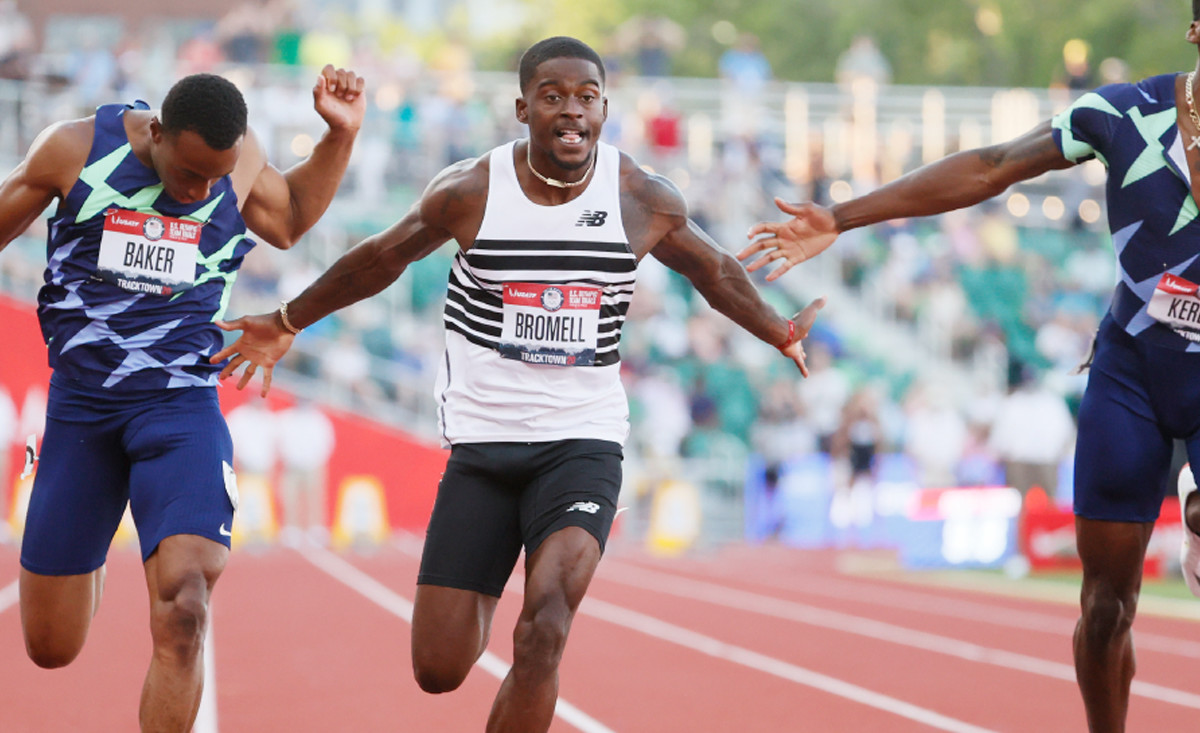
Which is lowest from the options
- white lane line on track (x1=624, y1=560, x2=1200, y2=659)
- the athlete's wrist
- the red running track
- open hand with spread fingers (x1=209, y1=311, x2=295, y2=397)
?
the red running track

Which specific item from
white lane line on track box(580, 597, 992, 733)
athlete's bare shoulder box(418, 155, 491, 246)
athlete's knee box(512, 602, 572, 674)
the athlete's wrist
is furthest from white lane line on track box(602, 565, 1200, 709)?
the athlete's wrist

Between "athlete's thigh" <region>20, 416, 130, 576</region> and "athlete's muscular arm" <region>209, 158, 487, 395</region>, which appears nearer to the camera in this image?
"athlete's muscular arm" <region>209, 158, 487, 395</region>

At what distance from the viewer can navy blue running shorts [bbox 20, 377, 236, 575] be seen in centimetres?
494

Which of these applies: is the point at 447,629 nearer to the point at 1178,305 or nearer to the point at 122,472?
the point at 122,472

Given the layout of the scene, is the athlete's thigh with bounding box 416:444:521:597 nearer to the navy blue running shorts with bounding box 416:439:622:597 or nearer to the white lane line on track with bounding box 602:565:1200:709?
the navy blue running shorts with bounding box 416:439:622:597

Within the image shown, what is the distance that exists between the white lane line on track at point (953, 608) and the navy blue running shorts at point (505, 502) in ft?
18.7

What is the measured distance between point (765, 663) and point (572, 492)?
4299 millimetres

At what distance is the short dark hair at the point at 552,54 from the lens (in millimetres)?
4949

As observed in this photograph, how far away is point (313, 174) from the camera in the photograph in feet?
18.7

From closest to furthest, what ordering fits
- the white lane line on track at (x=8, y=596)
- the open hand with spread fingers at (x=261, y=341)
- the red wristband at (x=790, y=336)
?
the open hand with spread fingers at (x=261, y=341) < the red wristband at (x=790, y=336) < the white lane line on track at (x=8, y=596)

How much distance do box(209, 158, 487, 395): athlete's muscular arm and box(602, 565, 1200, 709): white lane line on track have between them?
15.5ft

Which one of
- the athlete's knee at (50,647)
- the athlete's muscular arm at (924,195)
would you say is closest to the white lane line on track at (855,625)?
the athlete's muscular arm at (924,195)

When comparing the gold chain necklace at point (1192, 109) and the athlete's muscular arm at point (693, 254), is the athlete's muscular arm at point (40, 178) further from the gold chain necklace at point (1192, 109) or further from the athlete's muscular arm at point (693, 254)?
the gold chain necklace at point (1192, 109)

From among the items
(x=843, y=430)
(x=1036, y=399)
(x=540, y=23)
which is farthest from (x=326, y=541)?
(x=540, y=23)
